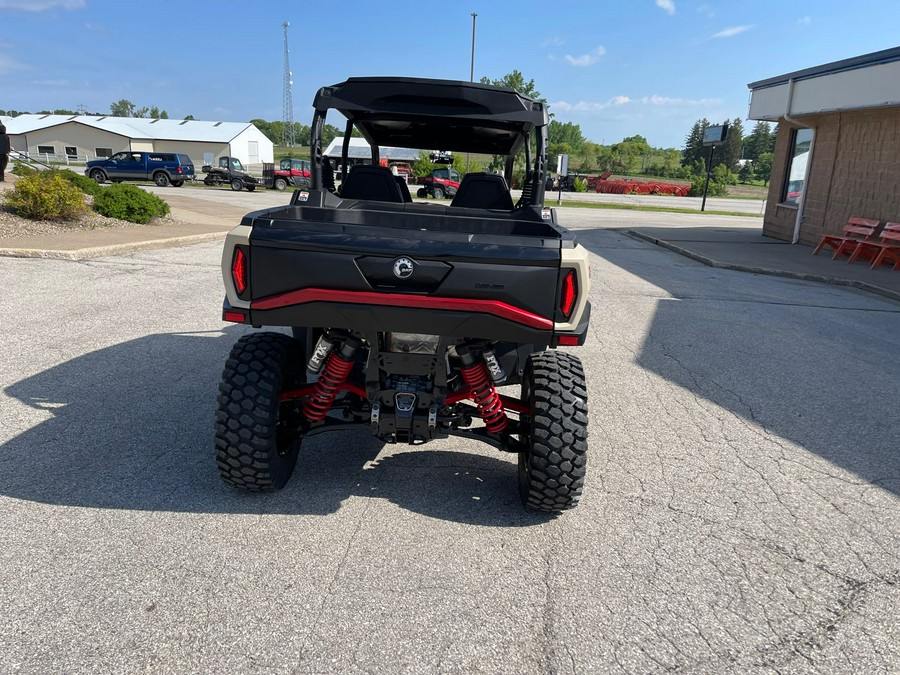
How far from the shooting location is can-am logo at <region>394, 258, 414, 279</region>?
9.39 feet

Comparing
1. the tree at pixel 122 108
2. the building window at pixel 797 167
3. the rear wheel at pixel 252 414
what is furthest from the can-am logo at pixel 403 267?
the tree at pixel 122 108

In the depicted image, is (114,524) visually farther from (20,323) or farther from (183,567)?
(20,323)

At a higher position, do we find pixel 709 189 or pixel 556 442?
pixel 556 442

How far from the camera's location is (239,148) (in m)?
64.6

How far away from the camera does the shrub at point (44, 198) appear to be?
11.9 m

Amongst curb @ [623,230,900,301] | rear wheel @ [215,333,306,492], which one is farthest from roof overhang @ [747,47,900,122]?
rear wheel @ [215,333,306,492]

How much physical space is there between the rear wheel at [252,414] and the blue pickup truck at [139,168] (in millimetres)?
33157

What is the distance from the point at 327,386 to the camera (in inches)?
Answer: 133

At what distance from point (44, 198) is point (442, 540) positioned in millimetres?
11877

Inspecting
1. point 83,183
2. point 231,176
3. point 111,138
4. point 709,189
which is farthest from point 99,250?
point 111,138

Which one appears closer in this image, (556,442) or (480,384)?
(556,442)

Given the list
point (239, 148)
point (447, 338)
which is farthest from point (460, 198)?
point (239, 148)

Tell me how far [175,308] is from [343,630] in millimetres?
5785

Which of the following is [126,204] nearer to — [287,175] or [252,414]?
[252,414]
